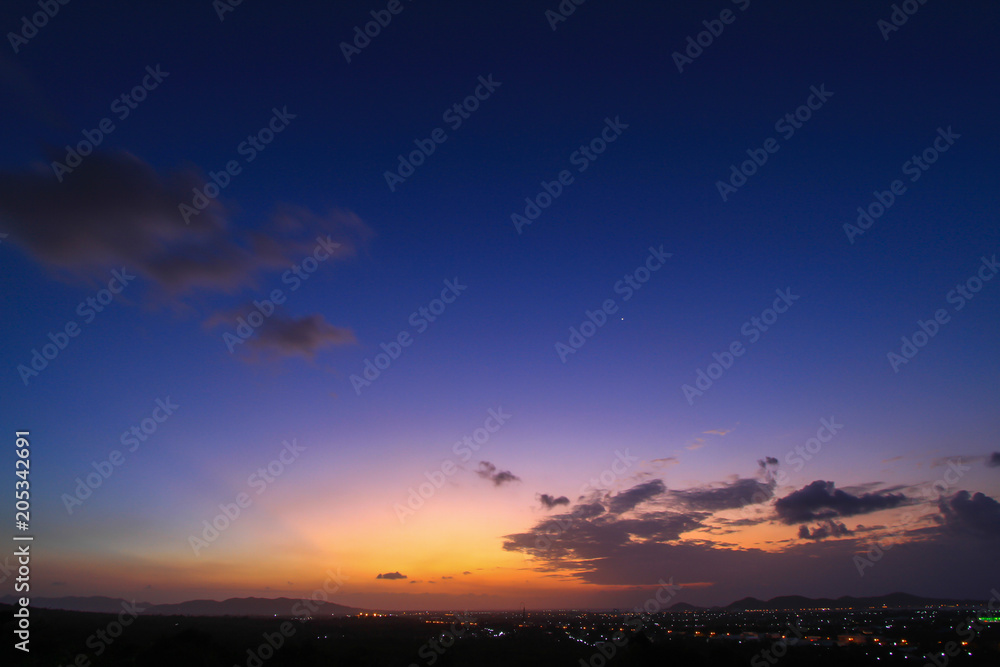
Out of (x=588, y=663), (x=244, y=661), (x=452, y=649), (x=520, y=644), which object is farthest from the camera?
(x=520, y=644)

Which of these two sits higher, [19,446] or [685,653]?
[19,446]

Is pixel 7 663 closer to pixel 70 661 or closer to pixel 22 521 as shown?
pixel 70 661

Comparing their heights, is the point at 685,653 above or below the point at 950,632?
above

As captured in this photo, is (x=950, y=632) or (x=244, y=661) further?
(x=950, y=632)

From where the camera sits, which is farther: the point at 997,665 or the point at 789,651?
the point at 789,651

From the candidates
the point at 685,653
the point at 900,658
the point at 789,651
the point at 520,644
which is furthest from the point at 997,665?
the point at 520,644

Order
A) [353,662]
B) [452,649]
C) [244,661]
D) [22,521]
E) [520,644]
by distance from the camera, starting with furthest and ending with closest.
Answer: [520,644] → [452,649] → [353,662] → [244,661] → [22,521]

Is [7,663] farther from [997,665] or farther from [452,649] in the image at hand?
[997,665]

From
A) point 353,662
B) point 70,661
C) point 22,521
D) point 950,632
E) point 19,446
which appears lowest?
point 950,632

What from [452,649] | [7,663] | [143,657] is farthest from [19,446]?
[452,649]
